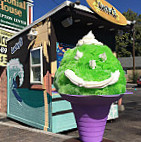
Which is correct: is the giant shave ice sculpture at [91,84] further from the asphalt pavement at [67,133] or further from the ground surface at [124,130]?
the ground surface at [124,130]

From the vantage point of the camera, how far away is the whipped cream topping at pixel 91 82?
2381mm

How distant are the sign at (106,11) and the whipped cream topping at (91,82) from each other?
390 cm

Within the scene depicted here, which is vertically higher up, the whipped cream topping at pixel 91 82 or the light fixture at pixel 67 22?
the light fixture at pixel 67 22

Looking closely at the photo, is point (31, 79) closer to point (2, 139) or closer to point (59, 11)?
point (2, 139)

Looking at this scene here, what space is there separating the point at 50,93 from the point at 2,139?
76.1 inches

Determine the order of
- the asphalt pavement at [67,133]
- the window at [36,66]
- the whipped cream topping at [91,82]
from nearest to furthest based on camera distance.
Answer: the whipped cream topping at [91,82] → the asphalt pavement at [67,133] → the window at [36,66]

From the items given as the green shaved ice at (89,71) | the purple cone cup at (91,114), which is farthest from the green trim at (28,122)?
the green shaved ice at (89,71)

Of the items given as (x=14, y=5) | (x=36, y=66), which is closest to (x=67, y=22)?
(x=36, y=66)

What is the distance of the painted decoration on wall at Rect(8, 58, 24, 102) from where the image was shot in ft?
24.7

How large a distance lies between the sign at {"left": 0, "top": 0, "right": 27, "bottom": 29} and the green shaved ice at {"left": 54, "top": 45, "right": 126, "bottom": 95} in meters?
8.74

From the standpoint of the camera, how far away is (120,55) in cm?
4912

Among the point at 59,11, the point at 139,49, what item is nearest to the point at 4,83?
the point at 59,11

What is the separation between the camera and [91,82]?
7.84 ft

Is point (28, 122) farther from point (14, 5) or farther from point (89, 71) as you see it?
point (14, 5)
